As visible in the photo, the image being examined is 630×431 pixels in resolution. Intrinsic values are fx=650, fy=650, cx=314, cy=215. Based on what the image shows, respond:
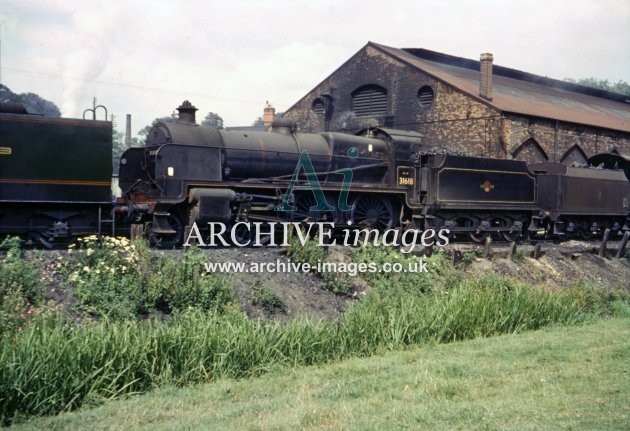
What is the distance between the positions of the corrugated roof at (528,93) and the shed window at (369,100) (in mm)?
1864

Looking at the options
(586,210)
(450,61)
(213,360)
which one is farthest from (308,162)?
(450,61)

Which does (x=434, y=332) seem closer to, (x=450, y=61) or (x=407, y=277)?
(x=407, y=277)

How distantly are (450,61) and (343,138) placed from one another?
2255cm

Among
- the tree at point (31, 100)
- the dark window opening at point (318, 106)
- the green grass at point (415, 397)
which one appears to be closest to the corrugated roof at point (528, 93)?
the dark window opening at point (318, 106)

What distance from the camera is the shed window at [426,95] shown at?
92.2ft

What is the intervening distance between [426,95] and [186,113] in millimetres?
17242

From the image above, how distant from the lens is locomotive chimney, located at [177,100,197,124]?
43.1 ft

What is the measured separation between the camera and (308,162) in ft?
46.3

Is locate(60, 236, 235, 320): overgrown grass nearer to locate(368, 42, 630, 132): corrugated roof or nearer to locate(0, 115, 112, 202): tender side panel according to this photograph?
locate(0, 115, 112, 202): tender side panel

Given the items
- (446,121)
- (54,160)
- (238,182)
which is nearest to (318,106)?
(446,121)

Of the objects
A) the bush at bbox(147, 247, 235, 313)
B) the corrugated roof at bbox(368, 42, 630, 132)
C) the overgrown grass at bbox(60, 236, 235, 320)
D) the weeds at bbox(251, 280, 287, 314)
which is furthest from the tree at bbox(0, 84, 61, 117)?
the weeds at bbox(251, 280, 287, 314)

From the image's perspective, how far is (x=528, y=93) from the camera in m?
33.0

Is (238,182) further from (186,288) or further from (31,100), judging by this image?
(31,100)

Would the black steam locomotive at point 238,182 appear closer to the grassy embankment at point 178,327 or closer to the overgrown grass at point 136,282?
the overgrown grass at point 136,282
